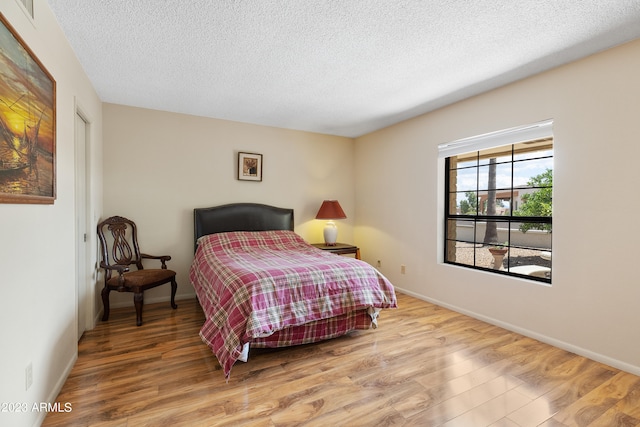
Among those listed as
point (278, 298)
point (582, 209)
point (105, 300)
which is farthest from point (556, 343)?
point (105, 300)

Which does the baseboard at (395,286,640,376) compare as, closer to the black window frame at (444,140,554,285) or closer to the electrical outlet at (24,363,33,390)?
the black window frame at (444,140,554,285)

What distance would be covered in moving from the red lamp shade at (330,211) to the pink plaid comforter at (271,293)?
47.3 inches

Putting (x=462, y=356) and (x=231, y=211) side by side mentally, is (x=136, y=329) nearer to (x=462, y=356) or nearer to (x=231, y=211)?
(x=231, y=211)

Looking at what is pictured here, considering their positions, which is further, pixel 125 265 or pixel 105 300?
pixel 125 265

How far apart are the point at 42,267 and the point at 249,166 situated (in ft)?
9.15

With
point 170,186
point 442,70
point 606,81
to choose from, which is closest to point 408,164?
point 442,70

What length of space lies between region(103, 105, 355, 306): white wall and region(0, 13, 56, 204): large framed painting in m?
1.94

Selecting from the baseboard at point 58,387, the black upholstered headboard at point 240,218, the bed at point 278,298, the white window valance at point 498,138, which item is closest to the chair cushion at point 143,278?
the bed at point 278,298

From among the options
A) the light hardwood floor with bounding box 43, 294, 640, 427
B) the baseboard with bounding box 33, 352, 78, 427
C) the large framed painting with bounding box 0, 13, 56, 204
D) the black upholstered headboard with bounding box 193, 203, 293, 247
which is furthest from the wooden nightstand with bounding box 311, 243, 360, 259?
the large framed painting with bounding box 0, 13, 56, 204

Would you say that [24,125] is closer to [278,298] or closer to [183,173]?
[278,298]

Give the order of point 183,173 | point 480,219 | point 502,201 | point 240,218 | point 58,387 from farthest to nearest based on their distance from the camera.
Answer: point 240,218 < point 183,173 < point 480,219 < point 502,201 < point 58,387

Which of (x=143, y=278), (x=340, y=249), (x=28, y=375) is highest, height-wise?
(x=340, y=249)

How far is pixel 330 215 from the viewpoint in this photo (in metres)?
→ 4.42

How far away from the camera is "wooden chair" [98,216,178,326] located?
9.75 ft
